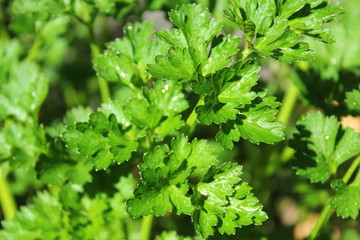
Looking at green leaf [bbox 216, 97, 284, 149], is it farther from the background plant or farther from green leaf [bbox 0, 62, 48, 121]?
green leaf [bbox 0, 62, 48, 121]

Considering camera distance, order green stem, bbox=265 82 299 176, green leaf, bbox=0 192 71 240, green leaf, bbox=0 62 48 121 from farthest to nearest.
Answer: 1. green stem, bbox=265 82 299 176
2. green leaf, bbox=0 62 48 121
3. green leaf, bbox=0 192 71 240

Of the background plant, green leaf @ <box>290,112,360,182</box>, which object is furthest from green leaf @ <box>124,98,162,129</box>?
green leaf @ <box>290,112,360,182</box>

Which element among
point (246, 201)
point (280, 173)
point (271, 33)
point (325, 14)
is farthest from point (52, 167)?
point (280, 173)

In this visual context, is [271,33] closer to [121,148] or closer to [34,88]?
[121,148]

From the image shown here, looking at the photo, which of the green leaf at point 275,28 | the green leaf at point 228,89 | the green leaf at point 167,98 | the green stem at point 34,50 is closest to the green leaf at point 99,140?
the green leaf at point 167,98

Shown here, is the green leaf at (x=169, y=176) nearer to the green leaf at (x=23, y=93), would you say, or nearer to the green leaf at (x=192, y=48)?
the green leaf at (x=192, y=48)

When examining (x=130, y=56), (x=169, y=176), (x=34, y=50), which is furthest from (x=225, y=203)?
(x=34, y=50)
